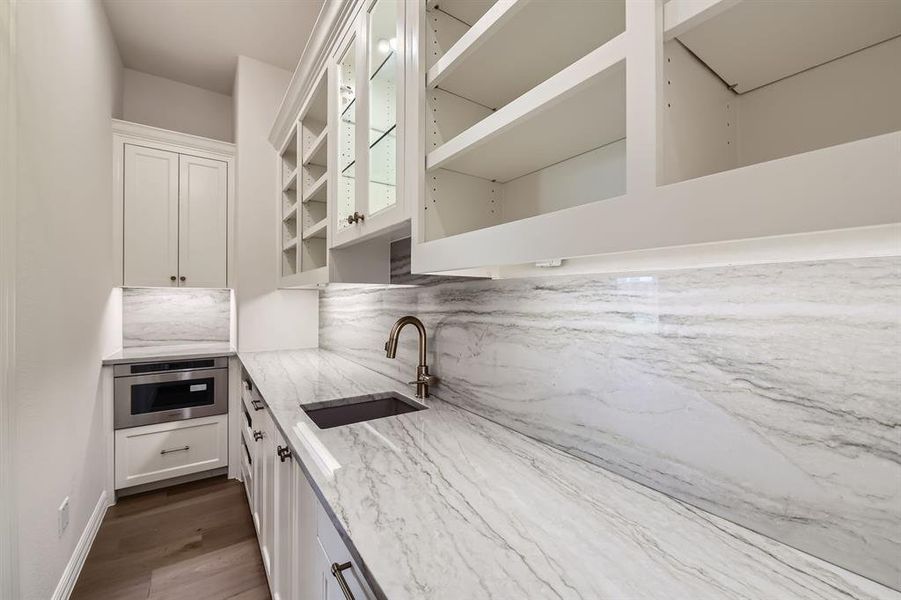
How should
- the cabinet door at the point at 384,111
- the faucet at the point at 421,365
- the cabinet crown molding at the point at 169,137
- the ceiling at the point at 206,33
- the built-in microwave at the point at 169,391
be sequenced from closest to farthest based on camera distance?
the cabinet door at the point at 384,111 → the faucet at the point at 421,365 → the ceiling at the point at 206,33 → the built-in microwave at the point at 169,391 → the cabinet crown molding at the point at 169,137

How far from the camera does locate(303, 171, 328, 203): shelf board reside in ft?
6.25

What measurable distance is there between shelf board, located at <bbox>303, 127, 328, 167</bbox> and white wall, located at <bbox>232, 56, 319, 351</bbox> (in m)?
0.81

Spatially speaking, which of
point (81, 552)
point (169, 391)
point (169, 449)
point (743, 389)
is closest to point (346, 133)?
point (743, 389)

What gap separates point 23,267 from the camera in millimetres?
1267

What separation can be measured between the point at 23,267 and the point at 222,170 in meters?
1.98

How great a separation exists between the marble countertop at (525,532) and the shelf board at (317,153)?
1.49 meters

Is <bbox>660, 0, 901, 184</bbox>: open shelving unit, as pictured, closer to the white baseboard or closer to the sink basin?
the sink basin

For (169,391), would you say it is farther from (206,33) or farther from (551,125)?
(551,125)

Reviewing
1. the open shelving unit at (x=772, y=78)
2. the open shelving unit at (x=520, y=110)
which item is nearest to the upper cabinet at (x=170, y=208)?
the open shelving unit at (x=520, y=110)

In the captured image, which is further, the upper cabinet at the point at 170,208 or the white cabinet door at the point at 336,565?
the upper cabinet at the point at 170,208

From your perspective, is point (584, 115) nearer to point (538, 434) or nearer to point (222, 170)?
point (538, 434)

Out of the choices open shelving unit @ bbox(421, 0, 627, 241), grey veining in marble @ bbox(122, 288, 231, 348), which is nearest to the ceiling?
grey veining in marble @ bbox(122, 288, 231, 348)

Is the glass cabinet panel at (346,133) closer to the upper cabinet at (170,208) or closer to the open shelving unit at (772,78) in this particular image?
the open shelving unit at (772,78)

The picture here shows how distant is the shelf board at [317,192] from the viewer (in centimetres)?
191
